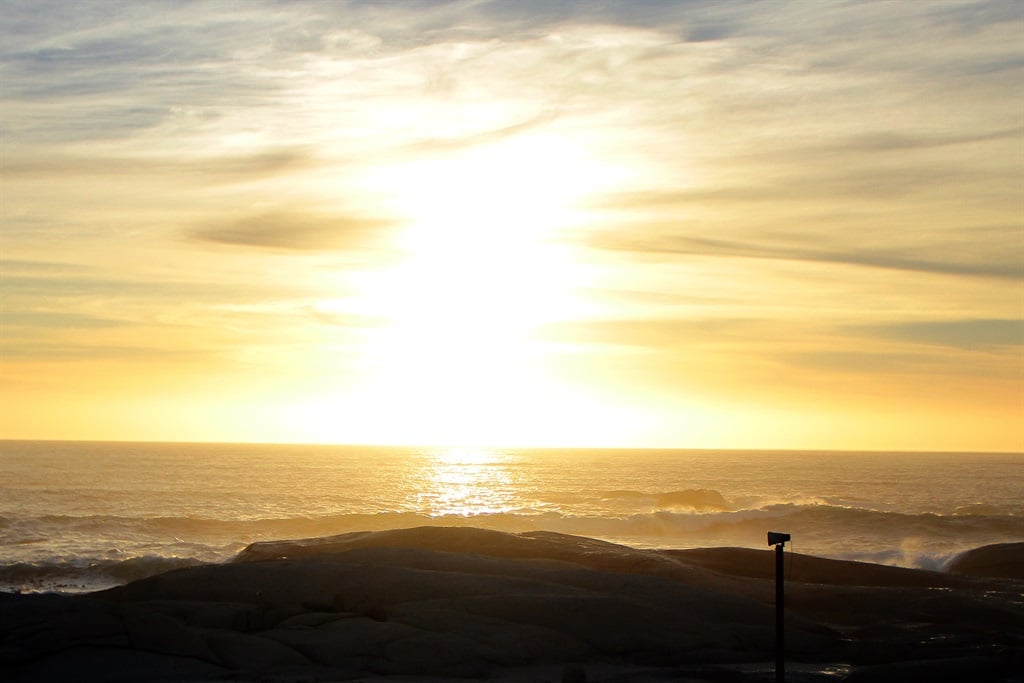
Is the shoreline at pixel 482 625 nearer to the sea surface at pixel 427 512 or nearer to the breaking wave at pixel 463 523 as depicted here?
the breaking wave at pixel 463 523

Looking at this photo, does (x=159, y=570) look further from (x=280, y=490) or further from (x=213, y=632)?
(x=280, y=490)

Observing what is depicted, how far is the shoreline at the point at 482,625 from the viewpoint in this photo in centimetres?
1970

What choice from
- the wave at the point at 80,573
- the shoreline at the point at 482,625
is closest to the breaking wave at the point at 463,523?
the wave at the point at 80,573

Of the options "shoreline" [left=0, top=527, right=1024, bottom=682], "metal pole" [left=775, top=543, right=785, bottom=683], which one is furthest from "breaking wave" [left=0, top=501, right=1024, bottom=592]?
"metal pole" [left=775, top=543, right=785, bottom=683]

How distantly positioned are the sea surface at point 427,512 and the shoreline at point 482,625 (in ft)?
60.0

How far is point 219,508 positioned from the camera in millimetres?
78125

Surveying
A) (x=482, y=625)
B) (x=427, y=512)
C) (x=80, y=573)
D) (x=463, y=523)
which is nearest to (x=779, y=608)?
(x=482, y=625)

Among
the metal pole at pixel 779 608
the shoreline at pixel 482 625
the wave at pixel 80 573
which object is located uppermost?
the metal pole at pixel 779 608

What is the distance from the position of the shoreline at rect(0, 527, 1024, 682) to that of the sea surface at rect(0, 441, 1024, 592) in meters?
18.3

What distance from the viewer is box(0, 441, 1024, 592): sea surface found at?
50.9 metres

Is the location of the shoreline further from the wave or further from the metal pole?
the wave

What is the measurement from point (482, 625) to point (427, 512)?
57.2 metres

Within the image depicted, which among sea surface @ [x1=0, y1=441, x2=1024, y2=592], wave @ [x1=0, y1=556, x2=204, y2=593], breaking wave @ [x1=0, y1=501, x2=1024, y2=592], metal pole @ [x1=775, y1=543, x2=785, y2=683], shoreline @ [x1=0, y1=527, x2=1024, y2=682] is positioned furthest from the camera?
sea surface @ [x1=0, y1=441, x2=1024, y2=592]

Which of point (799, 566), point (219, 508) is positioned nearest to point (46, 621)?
point (799, 566)
